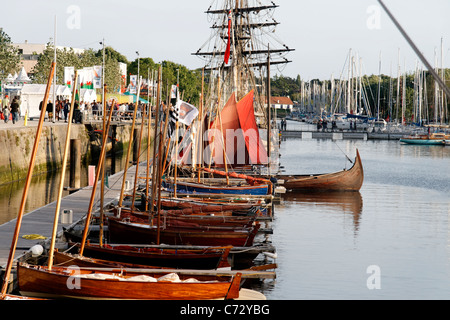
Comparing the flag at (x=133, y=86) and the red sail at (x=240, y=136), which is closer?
the red sail at (x=240, y=136)

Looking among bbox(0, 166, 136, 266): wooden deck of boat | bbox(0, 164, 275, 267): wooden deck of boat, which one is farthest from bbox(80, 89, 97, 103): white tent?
bbox(0, 164, 275, 267): wooden deck of boat

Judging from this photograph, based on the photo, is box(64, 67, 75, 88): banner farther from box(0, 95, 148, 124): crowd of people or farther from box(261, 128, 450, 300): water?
box(261, 128, 450, 300): water

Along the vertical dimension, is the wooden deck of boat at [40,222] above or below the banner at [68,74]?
below

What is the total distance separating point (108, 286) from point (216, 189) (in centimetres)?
1876

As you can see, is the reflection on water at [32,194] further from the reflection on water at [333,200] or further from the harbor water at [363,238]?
the reflection on water at [333,200]

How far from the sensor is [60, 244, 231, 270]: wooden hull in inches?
805

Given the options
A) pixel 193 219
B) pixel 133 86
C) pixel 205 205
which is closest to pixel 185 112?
pixel 205 205

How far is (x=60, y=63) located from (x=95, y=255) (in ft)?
254

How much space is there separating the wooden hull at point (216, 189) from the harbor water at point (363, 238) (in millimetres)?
1910

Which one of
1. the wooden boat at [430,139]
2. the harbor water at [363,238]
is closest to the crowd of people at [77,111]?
the harbor water at [363,238]

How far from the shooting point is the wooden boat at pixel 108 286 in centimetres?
1731

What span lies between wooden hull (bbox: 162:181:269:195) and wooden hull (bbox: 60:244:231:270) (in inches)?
595

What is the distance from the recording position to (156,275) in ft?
61.5
